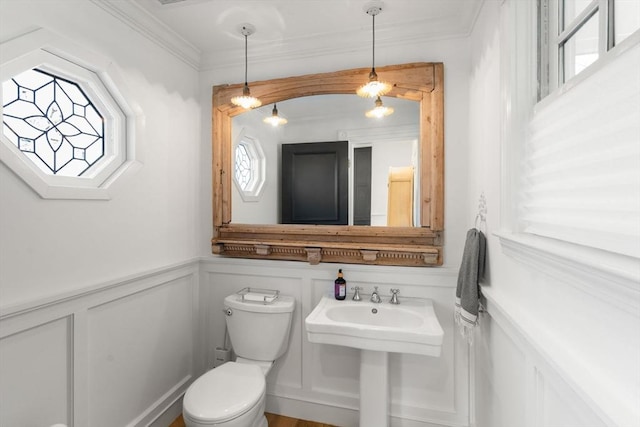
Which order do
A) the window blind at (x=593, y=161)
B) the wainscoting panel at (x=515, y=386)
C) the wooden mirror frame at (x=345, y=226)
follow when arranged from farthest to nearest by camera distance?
the wooden mirror frame at (x=345, y=226) < the wainscoting panel at (x=515, y=386) < the window blind at (x=593, y=161)

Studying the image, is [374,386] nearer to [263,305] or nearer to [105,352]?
[263,305]

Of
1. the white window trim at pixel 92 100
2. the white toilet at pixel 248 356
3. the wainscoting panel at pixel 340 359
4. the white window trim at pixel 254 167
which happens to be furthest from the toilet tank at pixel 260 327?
the white window trim at pixel 92 100

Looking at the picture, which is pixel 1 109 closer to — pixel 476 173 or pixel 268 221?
pixel 268 221

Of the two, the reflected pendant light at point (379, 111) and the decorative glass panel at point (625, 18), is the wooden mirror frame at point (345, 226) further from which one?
the decorative glass panel at point (625, 18)

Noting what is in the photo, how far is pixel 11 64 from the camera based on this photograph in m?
1.13

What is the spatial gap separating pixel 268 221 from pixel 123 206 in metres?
0.84

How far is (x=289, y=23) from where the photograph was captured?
175 cm

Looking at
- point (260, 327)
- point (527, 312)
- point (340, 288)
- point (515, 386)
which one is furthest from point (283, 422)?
point (527, 312)

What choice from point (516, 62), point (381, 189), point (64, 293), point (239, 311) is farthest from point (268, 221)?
point (516, 62)

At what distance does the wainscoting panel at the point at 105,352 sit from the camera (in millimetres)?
1153

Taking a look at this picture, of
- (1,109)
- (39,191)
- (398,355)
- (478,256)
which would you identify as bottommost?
(398,355)

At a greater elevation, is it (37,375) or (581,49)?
(581,49)

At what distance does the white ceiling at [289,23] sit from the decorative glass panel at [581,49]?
721 millimetres

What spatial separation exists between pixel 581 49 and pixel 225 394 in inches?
76.8
